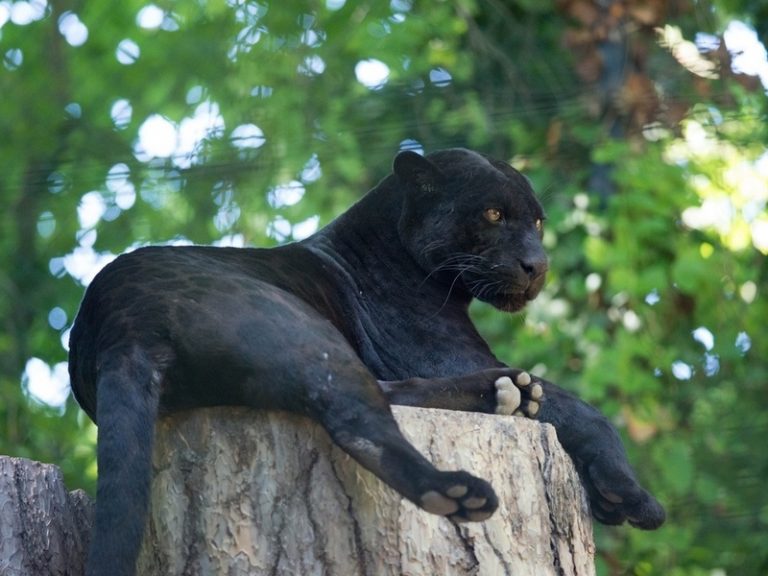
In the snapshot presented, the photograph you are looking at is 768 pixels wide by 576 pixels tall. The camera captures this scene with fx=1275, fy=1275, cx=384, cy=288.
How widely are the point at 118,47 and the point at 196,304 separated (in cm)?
550

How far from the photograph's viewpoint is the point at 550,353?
21.9 feet

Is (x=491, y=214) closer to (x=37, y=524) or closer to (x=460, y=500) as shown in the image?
(x=460, y=500)

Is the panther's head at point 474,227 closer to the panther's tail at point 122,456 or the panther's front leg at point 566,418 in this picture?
the panther's front leg at point 566,418

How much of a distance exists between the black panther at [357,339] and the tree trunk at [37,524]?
0.20 m

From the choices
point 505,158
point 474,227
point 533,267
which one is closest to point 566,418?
point 533,267

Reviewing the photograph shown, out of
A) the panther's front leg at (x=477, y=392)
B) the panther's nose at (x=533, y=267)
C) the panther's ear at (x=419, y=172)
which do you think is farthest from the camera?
the panther's ear at (x=419, y=172)

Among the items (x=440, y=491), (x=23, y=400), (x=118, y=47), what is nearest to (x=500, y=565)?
(x=440, y=491)

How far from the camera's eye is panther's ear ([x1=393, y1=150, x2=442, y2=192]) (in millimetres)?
3791

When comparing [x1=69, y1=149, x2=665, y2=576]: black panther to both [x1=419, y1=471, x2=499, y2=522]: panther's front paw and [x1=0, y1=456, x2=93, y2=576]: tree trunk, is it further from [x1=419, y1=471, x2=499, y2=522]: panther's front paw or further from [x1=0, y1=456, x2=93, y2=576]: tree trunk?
[x1=0, y1=456, x2=93, y2=576]: tree trunk

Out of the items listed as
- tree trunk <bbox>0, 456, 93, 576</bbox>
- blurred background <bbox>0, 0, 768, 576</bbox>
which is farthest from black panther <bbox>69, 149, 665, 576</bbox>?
blurred background <bbox>0, 0, 768, 576</bbox>

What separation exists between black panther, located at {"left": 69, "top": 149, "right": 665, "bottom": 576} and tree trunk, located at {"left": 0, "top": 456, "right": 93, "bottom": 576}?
199mm

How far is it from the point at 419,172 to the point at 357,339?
65 cm

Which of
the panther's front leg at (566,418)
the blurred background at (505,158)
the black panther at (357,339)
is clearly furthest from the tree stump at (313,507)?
the blurred background at (505,158)

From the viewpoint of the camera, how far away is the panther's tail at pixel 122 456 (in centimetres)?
240
